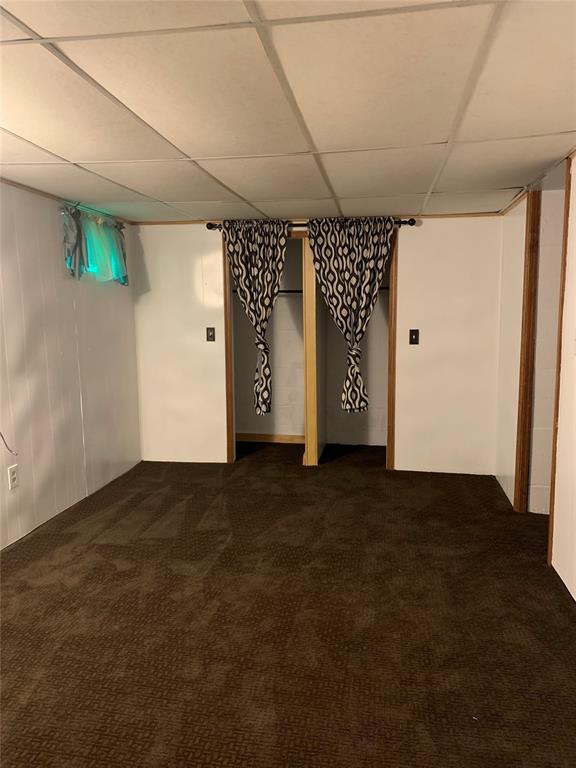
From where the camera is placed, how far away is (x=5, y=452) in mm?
3010

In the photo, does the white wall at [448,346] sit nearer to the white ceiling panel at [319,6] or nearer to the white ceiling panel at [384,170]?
the white ceiling panel at [384,170]

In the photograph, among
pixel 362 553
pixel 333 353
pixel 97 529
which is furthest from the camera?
pixel 333 353

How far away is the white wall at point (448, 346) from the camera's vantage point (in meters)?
4.10

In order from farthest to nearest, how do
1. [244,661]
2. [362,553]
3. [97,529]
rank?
[97,529] → [362,553] → [244,661]

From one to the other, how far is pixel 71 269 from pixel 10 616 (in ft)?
7.09

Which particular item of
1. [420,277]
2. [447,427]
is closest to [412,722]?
[447,427]

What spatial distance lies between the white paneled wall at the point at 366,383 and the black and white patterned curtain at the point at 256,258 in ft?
2.97

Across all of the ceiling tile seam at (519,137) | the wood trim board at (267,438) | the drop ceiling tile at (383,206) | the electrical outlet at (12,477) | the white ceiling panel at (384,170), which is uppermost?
the drop ceiling tile at (383,206)

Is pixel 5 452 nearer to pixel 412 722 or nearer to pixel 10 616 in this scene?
pixel 10 616

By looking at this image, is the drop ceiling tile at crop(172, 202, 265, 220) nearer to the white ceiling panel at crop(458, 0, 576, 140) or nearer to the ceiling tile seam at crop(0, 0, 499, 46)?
the white ceiling panel at crop(458, 0, 576, 140)

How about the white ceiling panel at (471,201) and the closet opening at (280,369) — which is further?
the closet opening at (280,369)

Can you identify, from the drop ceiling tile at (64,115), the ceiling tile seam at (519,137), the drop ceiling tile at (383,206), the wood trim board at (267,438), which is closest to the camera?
the drop ceiling tile at (64,115)

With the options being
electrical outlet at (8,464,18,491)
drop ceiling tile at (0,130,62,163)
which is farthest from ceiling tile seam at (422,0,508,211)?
electrical outlet at (8,464,18,491)

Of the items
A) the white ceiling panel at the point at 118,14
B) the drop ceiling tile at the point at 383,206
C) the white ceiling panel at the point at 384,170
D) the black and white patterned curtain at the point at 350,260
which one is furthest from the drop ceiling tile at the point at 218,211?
the white ceiling panel at the point at 118,14
